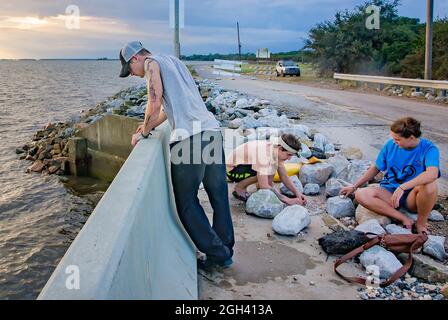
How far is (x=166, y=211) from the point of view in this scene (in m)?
3.87

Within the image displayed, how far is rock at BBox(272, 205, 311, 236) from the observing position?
5.02 meters

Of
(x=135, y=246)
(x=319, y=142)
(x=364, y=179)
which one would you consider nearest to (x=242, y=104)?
(x=319, y=142)

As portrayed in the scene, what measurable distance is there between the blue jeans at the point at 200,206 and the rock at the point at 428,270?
5.24 feet

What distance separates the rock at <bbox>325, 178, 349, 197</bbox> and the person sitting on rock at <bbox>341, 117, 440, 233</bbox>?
0.88 meters

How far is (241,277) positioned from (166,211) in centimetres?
87

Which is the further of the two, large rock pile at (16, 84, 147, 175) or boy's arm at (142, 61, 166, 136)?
large rock pile at (16, 84, 147, 175)

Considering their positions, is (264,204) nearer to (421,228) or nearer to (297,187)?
(297,187)

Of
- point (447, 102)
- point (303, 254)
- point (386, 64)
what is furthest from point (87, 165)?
point (386, 64)

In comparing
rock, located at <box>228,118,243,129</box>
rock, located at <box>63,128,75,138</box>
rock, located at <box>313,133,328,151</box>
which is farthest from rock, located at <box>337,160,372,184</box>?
rock, located at <box>63,128,75,138</box>

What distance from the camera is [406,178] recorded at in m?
5.06

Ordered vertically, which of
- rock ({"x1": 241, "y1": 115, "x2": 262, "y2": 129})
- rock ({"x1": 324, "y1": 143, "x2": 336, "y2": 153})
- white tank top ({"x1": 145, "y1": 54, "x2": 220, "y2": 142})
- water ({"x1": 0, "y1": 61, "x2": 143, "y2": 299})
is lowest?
water ({"x1": 0, "y1": 61, "x2": 143, "y2": 299})

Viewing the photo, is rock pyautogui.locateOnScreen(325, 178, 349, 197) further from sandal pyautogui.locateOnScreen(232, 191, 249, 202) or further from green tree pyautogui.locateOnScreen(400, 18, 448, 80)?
green tree pyautogui.locateOnScreen(400, 18, 448, 80)

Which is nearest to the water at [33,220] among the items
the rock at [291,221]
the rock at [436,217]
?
the rock at [291,221]
